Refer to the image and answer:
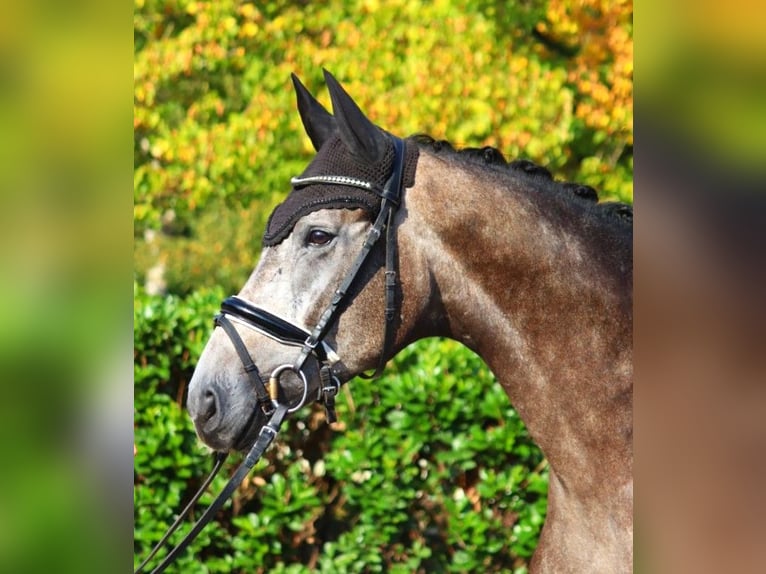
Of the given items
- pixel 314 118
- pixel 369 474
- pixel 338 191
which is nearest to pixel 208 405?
pixel 338 191

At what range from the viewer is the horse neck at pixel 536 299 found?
2.40 m

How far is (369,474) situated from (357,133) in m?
2.45

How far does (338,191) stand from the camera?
2.45m

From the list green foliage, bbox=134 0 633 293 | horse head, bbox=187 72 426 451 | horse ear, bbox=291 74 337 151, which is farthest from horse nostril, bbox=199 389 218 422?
green foliage, bbox=134 0 633 293

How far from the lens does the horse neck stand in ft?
7.88

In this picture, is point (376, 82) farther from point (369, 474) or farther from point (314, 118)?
point (314, 118)

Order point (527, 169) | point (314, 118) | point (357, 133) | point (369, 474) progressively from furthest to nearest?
point (369, 474), point (314, 118), point (527, 169), point (357, 133)
